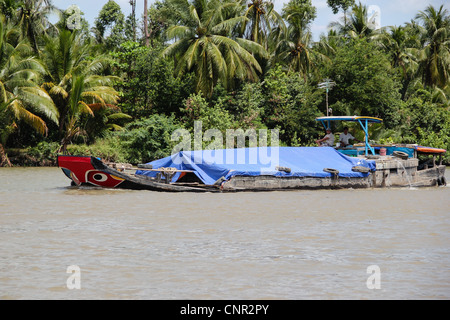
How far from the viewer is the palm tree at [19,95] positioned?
29.4 metres

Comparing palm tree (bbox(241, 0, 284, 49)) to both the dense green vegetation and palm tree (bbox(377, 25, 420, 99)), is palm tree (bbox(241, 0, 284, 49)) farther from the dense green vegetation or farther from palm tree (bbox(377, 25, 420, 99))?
palm tree (bbox(377, 25, 420, 99))

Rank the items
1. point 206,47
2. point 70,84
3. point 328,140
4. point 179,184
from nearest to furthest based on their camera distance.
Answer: point 179,184 → point 328,140 → point 206,47 → point 70,84

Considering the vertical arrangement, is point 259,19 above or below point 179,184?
above

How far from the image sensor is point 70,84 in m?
32.4

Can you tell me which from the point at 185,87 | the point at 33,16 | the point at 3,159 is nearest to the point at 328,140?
the point at 185,87

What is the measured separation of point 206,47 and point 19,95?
9.35 metres

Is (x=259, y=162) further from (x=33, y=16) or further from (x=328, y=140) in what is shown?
(x=33, y=16)

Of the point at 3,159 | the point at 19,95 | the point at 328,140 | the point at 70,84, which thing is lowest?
the point at 3,159

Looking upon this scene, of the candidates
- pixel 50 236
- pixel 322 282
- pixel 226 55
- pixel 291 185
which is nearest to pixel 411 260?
pixel 322 282

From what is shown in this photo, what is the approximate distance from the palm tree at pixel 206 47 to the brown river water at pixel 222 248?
16.7 meters

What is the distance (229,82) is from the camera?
33469 millimetres

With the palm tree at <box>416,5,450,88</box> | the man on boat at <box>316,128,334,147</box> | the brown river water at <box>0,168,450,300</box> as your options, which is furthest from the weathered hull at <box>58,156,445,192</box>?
the palm tree at <box>416,5,450,88</box>

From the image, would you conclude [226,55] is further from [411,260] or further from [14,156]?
[411,260]

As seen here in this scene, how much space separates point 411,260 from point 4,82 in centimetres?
2624
